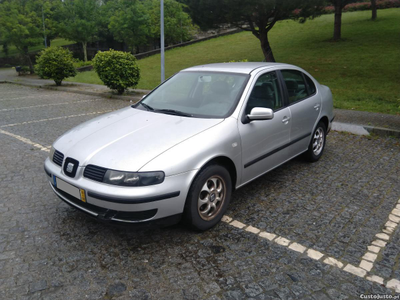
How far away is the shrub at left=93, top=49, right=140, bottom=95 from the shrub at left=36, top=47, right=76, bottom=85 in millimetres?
4715

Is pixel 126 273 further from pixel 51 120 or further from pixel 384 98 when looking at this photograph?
pixel 384 98

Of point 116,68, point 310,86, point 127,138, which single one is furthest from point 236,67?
point 116,68

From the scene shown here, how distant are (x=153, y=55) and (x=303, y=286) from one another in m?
33.4

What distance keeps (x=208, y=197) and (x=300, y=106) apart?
7.31 ft

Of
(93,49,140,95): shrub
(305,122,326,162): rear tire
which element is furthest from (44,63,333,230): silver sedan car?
(93,49,140,95): shrub

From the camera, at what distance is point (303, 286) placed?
2824 millimetres

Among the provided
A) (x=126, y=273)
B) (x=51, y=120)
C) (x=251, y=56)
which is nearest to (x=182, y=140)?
(x=126, y=273)

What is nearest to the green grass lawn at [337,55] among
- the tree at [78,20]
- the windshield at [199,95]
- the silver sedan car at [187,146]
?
the silver sedan car at [187,146]

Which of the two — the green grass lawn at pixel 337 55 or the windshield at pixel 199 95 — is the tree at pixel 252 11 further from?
the windshield at pixel 199 95

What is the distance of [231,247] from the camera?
3.35 m

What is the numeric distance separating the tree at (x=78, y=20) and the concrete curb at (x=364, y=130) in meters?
37.6

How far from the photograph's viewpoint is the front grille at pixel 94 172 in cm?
313

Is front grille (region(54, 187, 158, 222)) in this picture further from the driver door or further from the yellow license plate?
the driver door

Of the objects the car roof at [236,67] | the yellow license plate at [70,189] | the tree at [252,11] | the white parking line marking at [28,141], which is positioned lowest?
the white parking line marking at [28,141]
